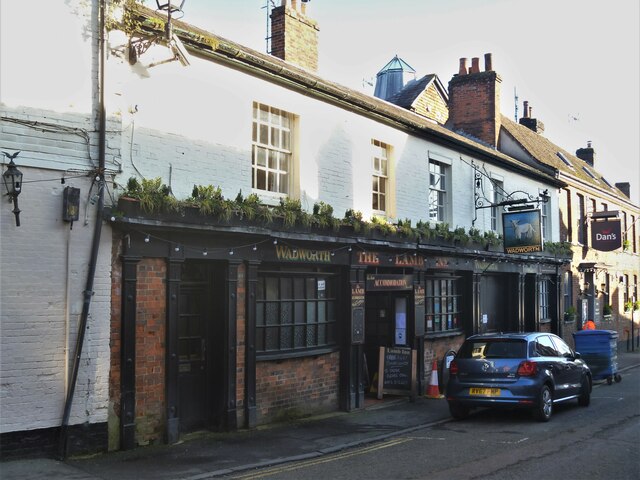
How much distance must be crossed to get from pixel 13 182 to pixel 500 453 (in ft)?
24.5

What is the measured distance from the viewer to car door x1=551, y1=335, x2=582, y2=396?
1275cm

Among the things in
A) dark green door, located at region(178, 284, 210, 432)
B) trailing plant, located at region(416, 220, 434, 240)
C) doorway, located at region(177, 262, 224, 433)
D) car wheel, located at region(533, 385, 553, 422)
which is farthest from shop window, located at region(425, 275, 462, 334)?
dark green door, located at region(178, 284, 210, 432)

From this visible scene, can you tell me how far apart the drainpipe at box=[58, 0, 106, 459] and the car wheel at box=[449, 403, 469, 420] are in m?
6.94

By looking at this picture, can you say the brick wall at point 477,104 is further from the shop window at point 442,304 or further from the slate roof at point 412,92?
the shop window at point 442,304

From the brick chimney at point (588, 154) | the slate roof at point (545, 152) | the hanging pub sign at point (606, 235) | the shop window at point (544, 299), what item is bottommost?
the shop window at point (544, 299)

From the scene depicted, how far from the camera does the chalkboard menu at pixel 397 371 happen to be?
1424cm

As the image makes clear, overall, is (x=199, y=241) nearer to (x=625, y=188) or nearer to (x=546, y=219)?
(x=546, y=219)

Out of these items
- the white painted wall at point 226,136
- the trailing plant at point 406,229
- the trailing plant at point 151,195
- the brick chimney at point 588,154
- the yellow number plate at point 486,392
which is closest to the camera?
the trailing plant at point 151,195

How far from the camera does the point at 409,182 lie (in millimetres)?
15453

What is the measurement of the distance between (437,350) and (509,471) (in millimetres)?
8225

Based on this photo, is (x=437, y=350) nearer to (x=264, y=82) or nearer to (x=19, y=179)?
(x=264, y=82)

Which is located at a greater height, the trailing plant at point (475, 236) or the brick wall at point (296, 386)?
the trailing plant at point (475, 236)

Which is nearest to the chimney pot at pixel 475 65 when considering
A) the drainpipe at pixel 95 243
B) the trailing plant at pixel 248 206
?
the trailing plant at pixel 248 206

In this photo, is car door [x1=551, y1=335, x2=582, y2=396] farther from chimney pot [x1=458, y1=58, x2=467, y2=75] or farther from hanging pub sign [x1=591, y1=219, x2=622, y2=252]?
chimney pot [x1=458, y1=58, x2=467, y2=75]
